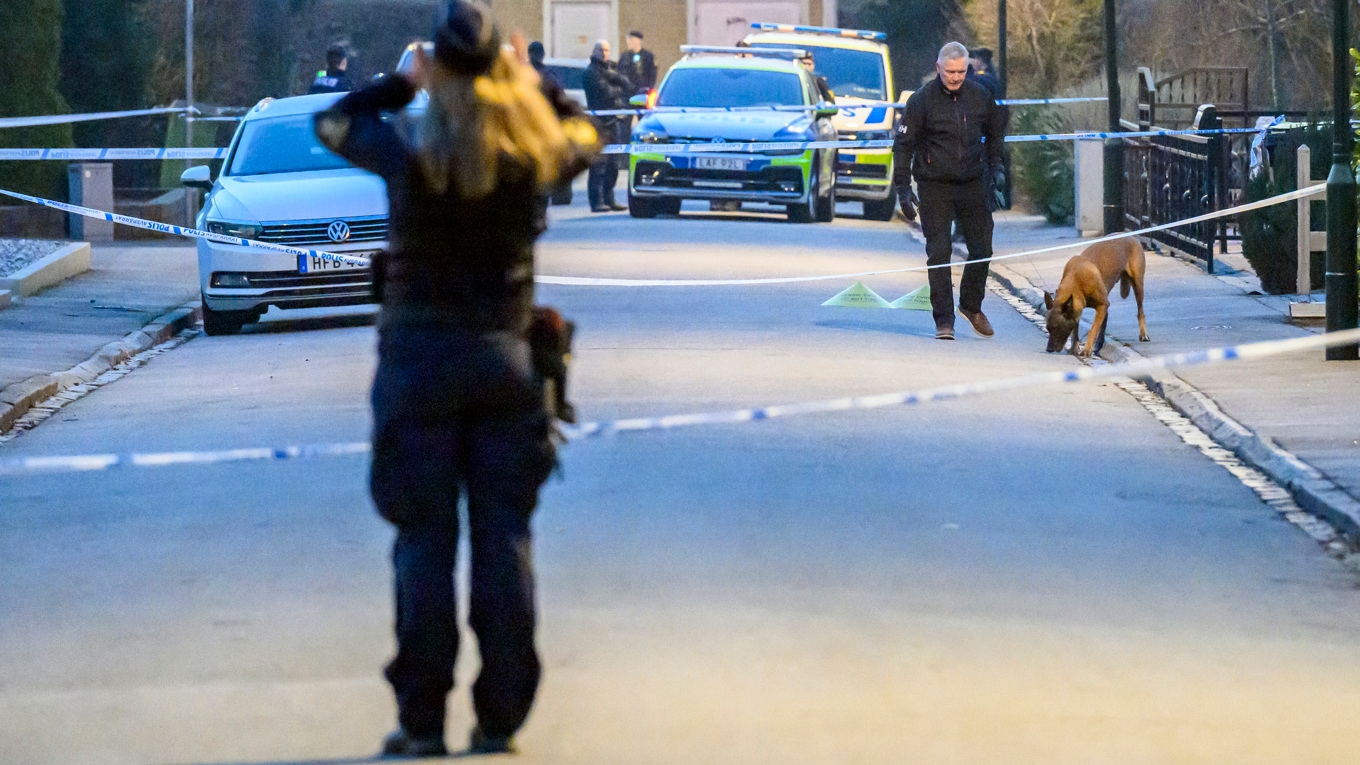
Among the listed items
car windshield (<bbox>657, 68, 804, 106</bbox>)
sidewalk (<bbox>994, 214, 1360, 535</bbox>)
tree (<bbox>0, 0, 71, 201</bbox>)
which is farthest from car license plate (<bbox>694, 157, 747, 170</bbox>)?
tree (<bbox>0, 0, 71, 201</bbox>)

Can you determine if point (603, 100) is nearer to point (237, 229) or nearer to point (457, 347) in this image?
point (237, 229)

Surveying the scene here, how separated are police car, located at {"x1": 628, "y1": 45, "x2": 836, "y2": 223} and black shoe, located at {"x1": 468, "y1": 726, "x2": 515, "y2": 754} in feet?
66.2

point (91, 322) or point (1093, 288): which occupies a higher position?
point (1093, 288)

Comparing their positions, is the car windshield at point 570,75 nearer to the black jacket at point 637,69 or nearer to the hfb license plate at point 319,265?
the black jacket at point 637,69

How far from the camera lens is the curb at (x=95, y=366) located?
1180 cm

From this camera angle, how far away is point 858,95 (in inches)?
1235

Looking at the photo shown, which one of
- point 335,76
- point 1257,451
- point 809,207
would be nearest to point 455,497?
point 1257,451

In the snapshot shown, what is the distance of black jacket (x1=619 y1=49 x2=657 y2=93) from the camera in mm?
32344

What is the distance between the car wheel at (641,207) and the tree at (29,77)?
6.97 m

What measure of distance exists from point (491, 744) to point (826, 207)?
2216cm

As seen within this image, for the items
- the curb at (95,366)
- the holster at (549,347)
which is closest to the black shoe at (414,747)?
the holster at (549,347)

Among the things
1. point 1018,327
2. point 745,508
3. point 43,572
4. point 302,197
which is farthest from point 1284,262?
point 43,572

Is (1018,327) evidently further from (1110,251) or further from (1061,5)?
(1061,5)

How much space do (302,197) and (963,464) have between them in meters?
7.62
